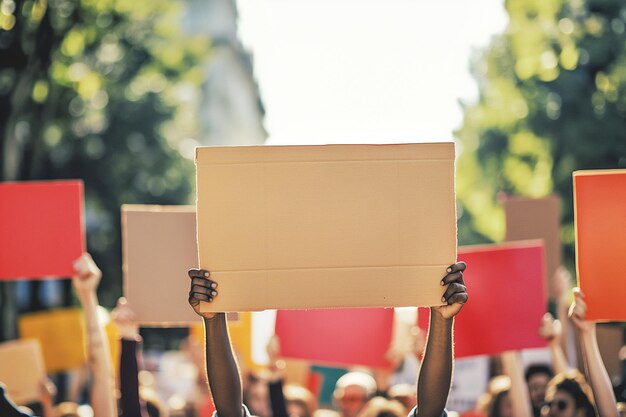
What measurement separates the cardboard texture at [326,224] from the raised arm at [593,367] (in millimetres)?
911

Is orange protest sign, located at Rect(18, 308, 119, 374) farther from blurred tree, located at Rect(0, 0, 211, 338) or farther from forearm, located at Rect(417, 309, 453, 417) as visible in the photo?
blurred tree, located at Rect(0, 0, 211, 338)

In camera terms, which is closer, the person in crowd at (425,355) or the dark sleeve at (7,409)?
the person in crowd at (425,355)

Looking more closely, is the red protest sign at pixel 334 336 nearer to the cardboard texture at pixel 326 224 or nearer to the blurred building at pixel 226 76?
the cardboard texture at pixel 326 224

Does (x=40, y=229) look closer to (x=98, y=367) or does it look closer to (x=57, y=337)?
(x=98, y=367)

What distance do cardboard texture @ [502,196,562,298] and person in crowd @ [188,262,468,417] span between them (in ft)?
11.9

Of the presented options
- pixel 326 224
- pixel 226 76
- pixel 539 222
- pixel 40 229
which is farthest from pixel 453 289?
pixel 226 76

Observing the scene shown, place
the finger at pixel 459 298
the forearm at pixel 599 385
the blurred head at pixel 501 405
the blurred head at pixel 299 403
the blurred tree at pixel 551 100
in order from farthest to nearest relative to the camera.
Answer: the blurred tree at pixel 551 100 → the blurred head at pixel 299 403 → the blurred head at pixel 501 405 → the forearm at pixel 599 385 → the finger at pixel 459 298

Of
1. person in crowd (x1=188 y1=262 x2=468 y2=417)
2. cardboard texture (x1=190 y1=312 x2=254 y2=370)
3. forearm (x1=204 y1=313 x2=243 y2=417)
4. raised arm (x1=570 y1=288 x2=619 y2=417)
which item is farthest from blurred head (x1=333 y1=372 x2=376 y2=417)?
forearm (x1=204 y1=313 x2=243 y2=417)

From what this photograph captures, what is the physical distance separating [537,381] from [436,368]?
124 inches

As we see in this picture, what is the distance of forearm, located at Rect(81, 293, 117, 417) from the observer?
4785 millimetres

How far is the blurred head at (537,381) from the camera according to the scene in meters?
6.68

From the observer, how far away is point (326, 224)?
3.90 m

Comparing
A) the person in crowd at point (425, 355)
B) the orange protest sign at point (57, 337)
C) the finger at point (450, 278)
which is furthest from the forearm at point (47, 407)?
the finger at point (450, 278)

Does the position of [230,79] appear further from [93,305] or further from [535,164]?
[93,305]
